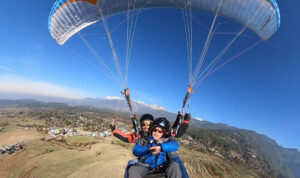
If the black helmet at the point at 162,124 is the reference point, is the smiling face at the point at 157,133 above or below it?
below

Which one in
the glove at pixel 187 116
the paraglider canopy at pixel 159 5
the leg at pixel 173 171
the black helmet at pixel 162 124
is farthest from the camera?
the paraglider canopy at pixel 159 5

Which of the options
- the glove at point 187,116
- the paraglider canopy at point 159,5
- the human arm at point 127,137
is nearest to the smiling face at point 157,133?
the human arm at point 127,137

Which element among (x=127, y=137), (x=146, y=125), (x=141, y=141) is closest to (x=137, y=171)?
(x=141, y=141)

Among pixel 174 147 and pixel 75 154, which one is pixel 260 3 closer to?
pixel 174 147

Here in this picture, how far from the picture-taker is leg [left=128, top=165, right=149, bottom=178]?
3241 mm

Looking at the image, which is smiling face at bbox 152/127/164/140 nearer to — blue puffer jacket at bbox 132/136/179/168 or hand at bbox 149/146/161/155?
blue puffer jacket at bbox 132/136/179/168

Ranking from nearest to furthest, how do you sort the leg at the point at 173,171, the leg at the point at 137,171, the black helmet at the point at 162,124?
the leg at the point at 173,171
the leg at the point at 137,171
the black helmet at the point at 162,124

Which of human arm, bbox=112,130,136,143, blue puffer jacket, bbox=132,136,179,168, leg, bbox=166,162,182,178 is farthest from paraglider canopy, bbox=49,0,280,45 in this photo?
leg, bbox=166,162,182,178

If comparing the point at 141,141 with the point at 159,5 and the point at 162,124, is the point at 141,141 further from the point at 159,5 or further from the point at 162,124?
the point at 159,5

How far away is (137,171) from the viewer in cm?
331

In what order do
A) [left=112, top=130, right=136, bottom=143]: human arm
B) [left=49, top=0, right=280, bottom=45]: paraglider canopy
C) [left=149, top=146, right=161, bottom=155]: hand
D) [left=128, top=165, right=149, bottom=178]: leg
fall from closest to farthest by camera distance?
[left=128, top=165, right=149, bottom=178]: leg, [left=149, top=146, right=161, bottom=155]: hand, [left=112, top=130, right=136, bottom=143]: human arm, [left=49, top=0, right=280, bottom=45]: paraglider canopy

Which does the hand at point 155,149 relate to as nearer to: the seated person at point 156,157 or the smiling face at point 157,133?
the seated person at point 156,157

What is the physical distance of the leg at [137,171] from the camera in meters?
3.24

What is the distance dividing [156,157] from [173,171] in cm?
48
